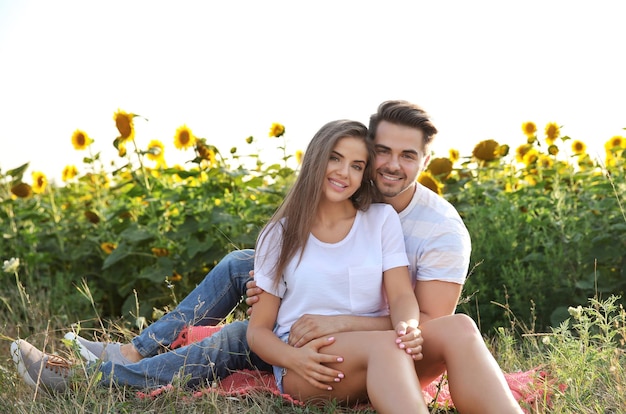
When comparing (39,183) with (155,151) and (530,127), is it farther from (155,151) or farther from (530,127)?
(530,127)

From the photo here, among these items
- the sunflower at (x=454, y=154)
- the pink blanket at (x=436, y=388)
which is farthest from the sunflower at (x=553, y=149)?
the pink blanket at (x=436, y=388)

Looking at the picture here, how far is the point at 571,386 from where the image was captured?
111 inches

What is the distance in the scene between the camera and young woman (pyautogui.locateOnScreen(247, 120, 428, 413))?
9.07 ft

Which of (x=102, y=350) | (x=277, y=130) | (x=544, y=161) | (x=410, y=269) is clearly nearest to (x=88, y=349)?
(x=102, y=350)

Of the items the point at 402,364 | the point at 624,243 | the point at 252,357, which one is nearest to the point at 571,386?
the point at 402,364

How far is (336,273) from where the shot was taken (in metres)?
2.85

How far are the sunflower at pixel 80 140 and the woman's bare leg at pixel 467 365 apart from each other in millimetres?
3586

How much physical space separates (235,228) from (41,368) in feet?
6.18

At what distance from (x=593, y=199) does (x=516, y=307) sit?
3.75 feet

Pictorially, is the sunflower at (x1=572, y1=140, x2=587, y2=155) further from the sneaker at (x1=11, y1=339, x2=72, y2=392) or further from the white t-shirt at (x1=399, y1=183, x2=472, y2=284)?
the sneaker at (x1=11, y1=339, x2=72, y2=392)

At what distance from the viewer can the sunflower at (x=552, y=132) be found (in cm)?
549

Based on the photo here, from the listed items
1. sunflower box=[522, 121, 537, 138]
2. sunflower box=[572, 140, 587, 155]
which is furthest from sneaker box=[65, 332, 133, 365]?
sunflower box=[572, 140, 587, 155]

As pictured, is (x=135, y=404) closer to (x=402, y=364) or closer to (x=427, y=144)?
(x=402, y=364)

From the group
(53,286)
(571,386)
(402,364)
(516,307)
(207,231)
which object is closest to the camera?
(402,364)
